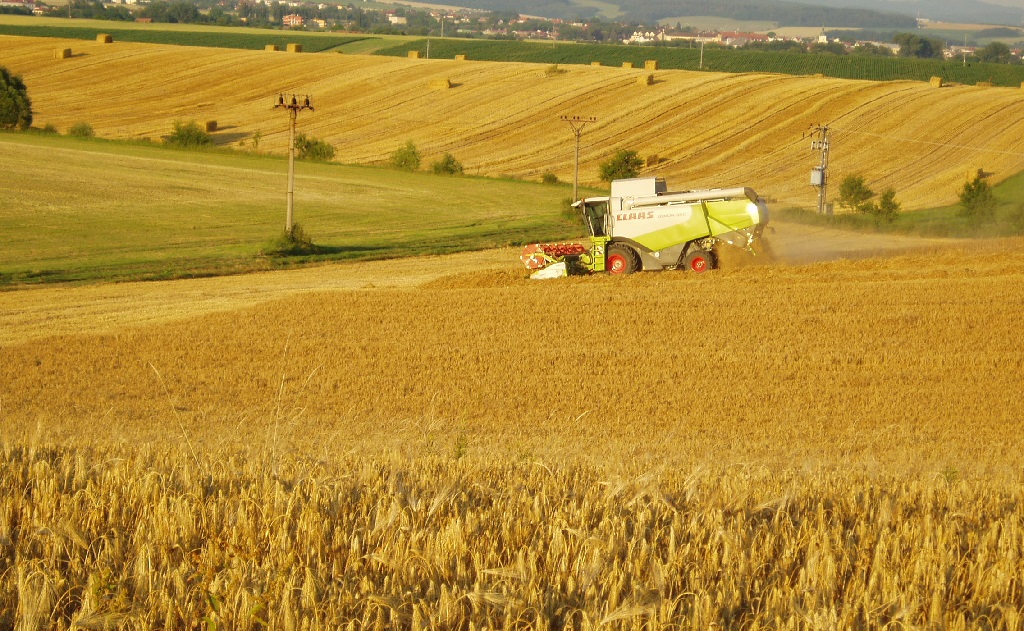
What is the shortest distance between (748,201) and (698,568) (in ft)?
65.9

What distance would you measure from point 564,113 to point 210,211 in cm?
3091

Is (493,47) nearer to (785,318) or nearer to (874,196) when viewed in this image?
(874,196)

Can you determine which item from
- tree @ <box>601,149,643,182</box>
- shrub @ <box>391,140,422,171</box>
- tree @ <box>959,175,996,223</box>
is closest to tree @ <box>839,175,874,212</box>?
tree @ <box>959,175,996,223</box>

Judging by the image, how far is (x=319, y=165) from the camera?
182 feet

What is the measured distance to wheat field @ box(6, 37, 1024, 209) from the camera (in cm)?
5359

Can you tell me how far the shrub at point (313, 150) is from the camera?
5822 cm

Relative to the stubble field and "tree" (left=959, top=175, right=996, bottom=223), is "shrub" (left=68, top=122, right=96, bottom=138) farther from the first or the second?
"tree" (left=959, top=175, right=996, bottom=223)

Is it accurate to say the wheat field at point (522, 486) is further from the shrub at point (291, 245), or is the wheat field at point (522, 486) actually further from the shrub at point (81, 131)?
the shrub at point (81, 131)

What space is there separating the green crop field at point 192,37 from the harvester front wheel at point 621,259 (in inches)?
3263

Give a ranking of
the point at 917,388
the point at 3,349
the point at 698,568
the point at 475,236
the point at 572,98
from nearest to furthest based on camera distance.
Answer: the point at 698,568 → the point at 917,388 → the point at 3,349 → the point at 475,236 → the point at 572,98

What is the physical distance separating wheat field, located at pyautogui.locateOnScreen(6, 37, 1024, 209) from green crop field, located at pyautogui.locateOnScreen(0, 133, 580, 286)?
7382 millimetres

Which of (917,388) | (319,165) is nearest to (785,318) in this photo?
(917,388)

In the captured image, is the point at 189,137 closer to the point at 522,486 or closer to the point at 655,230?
the point at 655,230

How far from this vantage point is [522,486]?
5215mm
